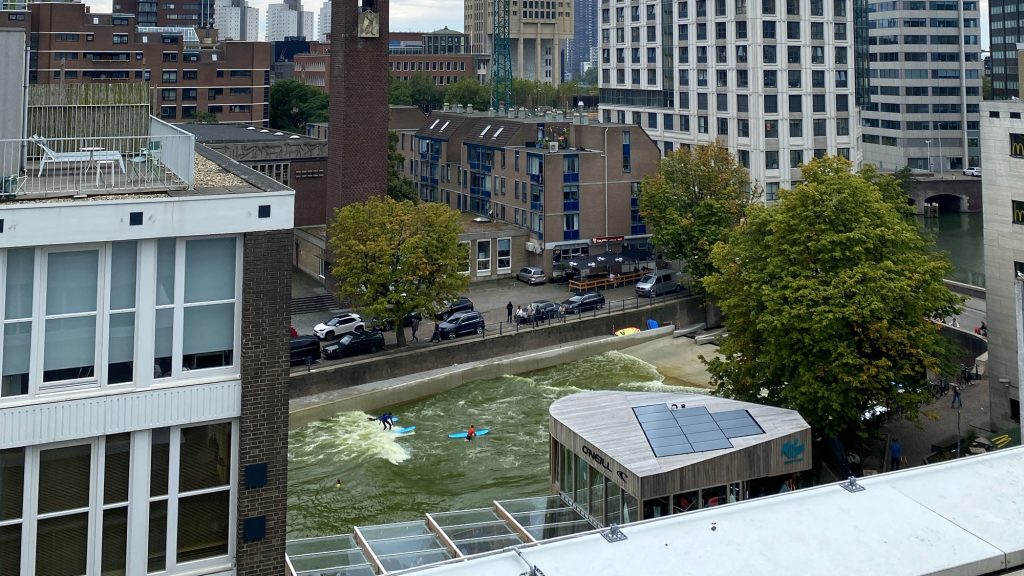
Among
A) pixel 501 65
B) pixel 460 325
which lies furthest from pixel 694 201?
pixel 501 65

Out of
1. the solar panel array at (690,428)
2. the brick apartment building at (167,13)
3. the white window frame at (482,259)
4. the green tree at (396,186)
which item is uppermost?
the brick apartment building at (167,13)

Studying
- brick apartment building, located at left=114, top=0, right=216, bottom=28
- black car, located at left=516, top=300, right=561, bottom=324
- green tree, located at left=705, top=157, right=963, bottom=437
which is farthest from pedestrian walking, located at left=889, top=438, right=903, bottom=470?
brick apartment building, located at left=114, top=0, right=216, bottom=28

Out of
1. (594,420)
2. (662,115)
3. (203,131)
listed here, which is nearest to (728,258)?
(594,420)

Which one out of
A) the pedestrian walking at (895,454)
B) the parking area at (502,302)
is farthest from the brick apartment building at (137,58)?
the pedestrian walking at (895,454)

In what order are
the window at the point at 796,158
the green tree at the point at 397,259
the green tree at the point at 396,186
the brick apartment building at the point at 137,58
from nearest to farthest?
the green tree at the point at 397,259, the green tree at the point at 396,186, the window at the point at 796,158, the brick apartment building at the point at 137,58

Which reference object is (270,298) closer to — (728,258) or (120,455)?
(120,455)

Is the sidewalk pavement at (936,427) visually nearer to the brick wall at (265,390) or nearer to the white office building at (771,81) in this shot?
the brick wall at (265,390)
